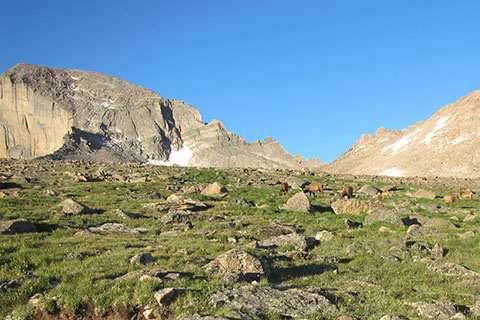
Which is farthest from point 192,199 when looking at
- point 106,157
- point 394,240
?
point 106,157

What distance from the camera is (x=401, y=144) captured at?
131500mm

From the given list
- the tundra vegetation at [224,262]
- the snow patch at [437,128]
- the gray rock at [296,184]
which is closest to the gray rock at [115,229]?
the tundra vegetation at [224,262]

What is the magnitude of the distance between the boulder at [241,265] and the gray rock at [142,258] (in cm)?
221

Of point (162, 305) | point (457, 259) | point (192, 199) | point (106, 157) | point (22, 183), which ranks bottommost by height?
point (457, 259)

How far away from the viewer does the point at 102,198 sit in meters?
28.3

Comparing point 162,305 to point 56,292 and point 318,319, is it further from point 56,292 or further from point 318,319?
point 318,319

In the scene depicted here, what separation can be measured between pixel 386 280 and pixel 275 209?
1461 cm

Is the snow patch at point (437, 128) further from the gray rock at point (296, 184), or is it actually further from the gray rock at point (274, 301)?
the gray rock at point (274, 301)

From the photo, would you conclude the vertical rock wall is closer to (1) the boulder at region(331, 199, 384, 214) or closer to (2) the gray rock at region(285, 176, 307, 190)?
(2) the gray rock at region(285, 176, 307, 190)

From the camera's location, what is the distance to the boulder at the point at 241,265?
445 inches

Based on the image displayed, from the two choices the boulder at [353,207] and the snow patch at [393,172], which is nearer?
the boulder at [353,207]

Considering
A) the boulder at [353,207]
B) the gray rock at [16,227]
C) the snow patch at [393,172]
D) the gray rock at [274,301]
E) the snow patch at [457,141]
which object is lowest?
the gray rock at [274,301]

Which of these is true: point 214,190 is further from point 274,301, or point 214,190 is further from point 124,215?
point 274,301

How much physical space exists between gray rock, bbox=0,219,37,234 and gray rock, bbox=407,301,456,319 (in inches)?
657
